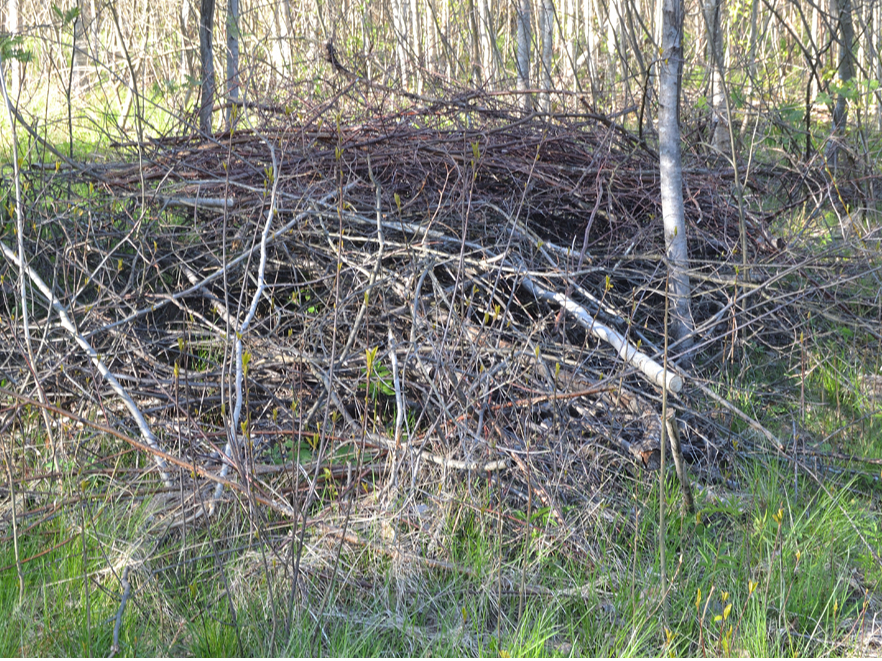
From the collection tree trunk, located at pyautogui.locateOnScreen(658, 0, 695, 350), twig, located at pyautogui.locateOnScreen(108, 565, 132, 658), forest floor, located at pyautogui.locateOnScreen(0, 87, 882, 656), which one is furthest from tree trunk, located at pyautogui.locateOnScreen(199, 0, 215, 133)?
twig, located at pyautogui.locateOnScreen(108, 565, 132, 658)

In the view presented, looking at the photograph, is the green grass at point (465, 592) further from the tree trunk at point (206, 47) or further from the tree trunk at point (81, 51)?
the tree trunk at point (206, 47)

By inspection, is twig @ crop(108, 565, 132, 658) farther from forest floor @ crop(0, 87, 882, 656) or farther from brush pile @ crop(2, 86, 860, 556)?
brush pile @ crop(2, 86, 860, 556)

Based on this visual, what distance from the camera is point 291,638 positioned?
5.80ft

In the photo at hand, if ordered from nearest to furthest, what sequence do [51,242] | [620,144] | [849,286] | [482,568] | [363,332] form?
[482,568] < [363,332] < [51,242] < [849,286] < [620,144]

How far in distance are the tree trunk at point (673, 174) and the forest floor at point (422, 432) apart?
0.67ft

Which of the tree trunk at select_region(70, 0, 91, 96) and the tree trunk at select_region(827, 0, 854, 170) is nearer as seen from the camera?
the tree trunk at select_region(70, 0, 91, 96)

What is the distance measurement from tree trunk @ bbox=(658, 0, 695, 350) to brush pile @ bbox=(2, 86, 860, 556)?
0.13 metres

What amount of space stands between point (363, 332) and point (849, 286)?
9.15ft

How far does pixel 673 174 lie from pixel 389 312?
1.46 meters

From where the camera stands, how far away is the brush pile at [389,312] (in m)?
2.40

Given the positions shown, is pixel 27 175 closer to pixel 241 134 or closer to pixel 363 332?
pixel 241 134

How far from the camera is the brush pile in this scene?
2400mm

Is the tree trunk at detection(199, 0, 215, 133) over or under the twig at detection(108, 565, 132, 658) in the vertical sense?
over

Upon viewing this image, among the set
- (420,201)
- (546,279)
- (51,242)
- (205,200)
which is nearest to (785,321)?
(546,279)
